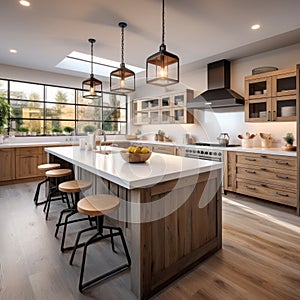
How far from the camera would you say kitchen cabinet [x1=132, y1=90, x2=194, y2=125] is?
17.4ft

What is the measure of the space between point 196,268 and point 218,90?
368cm

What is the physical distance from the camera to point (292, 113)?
3.51m

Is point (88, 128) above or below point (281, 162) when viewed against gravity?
above

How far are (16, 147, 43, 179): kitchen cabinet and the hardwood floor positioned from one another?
7.36 ft

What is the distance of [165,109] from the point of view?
18.9ft

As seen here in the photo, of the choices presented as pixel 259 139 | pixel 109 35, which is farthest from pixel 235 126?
pixel 109 35

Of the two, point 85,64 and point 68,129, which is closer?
point 85,64

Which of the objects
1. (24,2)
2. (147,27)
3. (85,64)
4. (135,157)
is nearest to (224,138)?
(147,27)

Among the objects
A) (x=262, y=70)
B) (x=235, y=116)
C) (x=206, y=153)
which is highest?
(x=262, y=70)

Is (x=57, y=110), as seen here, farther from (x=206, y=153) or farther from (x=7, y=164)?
(x=206, y=153)

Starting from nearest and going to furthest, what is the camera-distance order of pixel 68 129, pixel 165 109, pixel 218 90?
pixel 218 90 → pixel 165 109 → pixel 68 129

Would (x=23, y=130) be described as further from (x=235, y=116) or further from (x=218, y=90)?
(x=235, y=116)

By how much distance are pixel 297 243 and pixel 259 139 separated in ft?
7.67

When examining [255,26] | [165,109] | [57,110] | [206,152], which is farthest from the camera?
[57,110]
